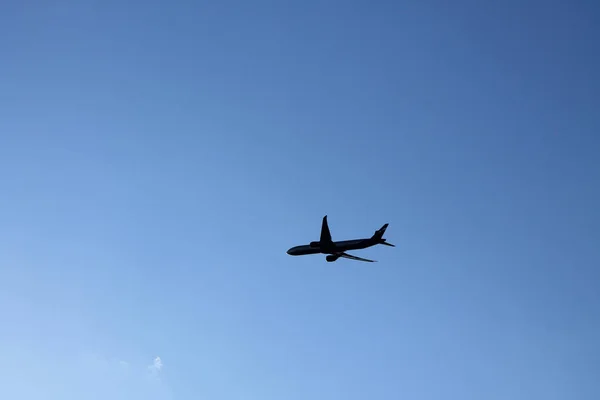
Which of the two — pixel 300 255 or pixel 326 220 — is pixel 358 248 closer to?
pixel 326 220

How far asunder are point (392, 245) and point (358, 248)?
777 centimetres

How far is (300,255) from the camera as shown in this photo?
382 feet

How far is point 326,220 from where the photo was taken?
102625 mm

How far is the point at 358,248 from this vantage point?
A: 10381 cm

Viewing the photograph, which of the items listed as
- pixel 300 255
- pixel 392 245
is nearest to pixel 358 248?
pixel 392 245

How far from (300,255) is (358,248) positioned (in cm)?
1814

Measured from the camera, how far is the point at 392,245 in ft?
328

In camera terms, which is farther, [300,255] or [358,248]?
[300,255]

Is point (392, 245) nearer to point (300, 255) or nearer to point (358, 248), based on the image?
point (358, 248)

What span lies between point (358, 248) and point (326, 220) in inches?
373

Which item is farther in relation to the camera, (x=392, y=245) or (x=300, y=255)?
(x=300, y=255)

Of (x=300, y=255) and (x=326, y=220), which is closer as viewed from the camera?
(x=326, y=220)

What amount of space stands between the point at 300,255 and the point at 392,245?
25.7 metres

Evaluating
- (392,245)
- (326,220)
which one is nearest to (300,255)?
(326,220)
